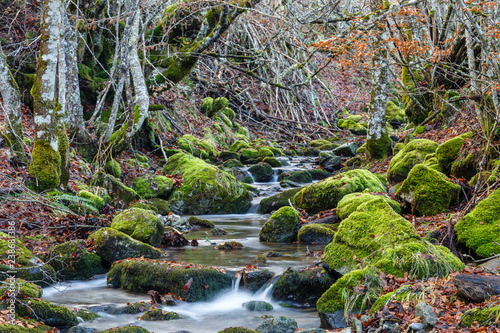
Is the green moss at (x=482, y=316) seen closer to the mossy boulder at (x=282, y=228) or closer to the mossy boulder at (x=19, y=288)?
the mossy boulder at (x=19, y=288)

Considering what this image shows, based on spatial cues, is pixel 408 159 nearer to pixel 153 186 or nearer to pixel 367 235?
pixel 367 235

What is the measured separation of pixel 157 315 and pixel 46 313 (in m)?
1.27

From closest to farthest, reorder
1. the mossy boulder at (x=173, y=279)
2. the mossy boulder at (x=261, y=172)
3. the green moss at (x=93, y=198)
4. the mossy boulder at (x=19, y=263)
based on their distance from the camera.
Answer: the mossy boulder at (x=19, y=263) → the mossy boulder at (x=173, y=279) → the green moss at (x=93, y=198) → the mossy boulder at (x=261, y=172)

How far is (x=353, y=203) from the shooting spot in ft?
28.0

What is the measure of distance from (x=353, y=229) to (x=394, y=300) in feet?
6.51

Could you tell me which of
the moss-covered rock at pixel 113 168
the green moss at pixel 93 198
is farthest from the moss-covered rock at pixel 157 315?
the moss-covered rock at pixel 113 168

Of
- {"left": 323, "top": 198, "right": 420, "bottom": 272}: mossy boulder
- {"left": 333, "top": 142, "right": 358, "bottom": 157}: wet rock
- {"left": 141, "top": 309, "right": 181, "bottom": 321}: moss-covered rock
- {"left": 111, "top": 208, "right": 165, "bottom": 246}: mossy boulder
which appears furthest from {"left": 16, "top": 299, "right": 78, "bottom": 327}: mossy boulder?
{"left": 333, "top": 142, "right": 358, "bottom": 157}: wet rock

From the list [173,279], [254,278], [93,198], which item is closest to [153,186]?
[93,198]

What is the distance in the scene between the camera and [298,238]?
862 cm

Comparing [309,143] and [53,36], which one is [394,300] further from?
[309,143]

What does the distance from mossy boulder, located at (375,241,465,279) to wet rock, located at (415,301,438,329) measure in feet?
3.18

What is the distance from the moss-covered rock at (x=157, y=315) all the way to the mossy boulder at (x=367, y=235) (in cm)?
223

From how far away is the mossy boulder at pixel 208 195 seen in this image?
11750 millimetres

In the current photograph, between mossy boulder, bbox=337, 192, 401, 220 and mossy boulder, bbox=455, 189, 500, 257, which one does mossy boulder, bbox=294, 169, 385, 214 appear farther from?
mossy boulder, bbox=455, 189, 500, 257
